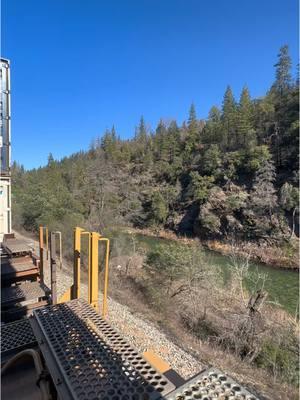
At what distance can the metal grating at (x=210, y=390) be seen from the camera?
0.97 meters

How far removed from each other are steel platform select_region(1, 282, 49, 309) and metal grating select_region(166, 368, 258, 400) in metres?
2.69

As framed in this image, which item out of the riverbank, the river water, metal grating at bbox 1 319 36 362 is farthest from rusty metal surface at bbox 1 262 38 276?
the riverbank

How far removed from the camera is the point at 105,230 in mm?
13000

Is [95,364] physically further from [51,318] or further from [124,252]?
[124,252]

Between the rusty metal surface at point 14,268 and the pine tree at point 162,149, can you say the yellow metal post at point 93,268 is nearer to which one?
the rusty metal surface at point 14,268

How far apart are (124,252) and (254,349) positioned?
738 cm

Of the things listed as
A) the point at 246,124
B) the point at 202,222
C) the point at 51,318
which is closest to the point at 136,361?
the point at 51,318

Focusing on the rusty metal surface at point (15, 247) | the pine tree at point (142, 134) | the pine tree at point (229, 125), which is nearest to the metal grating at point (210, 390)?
the rusty metal surface at point (15, 247)

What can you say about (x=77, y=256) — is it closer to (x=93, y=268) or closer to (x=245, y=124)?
(x=93, y=268)

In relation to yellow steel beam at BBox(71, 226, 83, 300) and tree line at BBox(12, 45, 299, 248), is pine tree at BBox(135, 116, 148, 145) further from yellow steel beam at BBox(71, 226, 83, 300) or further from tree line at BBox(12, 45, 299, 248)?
yellow steel beam at BBox(71, 226, 83, 300)

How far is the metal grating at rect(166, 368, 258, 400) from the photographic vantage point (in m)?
0.97

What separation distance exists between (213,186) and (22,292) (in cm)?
2566

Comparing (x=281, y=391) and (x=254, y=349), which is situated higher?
(x=281, y=391)

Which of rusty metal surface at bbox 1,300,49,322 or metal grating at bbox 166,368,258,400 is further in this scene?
rusty metal surface at bbox 1,300,49,322
